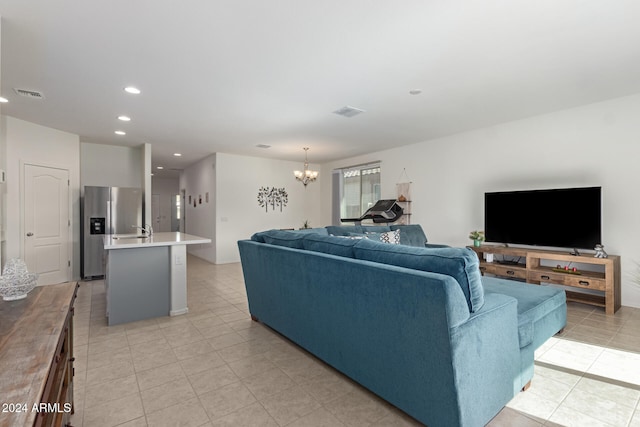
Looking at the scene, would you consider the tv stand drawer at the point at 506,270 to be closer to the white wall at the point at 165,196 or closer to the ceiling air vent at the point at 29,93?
the ceiling air vent at the point at 29,93

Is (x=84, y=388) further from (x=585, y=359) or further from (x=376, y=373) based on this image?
(x=585, y=359)

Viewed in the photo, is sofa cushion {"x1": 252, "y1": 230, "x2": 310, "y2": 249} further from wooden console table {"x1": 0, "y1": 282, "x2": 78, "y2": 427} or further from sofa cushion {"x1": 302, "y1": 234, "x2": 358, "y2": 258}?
wooden console table {"x1": 0, "y1": 282, "x2": 78, "y2": 427}

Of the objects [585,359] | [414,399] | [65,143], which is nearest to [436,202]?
[585,359]

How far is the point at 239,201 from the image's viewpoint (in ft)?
25.4

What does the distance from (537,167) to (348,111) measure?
9.78 ft

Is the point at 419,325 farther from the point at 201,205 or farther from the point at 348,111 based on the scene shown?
the point at 201,205

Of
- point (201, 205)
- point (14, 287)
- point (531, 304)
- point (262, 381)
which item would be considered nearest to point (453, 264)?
point (531, 304)

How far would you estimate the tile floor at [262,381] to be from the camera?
1.90m

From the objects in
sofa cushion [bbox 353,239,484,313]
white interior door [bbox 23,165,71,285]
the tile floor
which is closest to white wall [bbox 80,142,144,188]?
white interior door [bbox 23,165,71,285]

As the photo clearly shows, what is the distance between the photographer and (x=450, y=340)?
4.93ft

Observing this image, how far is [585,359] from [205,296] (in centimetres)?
439

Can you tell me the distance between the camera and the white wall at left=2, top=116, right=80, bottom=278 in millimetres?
4672

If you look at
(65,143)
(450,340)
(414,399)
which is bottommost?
(414,399)

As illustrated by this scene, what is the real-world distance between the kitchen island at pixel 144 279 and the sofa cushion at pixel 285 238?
1175mm
